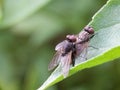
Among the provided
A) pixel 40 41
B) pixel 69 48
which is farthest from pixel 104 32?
pixel 40 41

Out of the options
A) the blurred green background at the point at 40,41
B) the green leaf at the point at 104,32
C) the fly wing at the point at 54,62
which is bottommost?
the blurred green background at the point at 40,41

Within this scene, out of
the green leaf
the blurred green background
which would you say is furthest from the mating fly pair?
the blurred green background

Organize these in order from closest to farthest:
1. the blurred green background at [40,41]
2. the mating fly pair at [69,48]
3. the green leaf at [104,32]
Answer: the green leaf at [104,32], the mating fly pair at [69,48], the blurred green background at [40,41]

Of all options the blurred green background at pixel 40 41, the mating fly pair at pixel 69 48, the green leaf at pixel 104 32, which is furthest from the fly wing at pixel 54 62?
the blurred green background at pixel 40 41

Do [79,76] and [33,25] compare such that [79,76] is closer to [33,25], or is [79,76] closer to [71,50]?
[33,25]

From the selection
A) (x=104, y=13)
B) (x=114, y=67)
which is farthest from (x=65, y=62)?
(x=114, y=67)

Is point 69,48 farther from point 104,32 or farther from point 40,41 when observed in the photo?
point 40,41

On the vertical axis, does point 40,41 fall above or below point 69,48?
below

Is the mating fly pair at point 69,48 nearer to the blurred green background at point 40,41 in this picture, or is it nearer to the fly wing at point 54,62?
the fly wing at point 54,62
